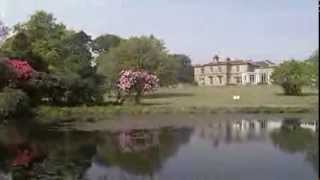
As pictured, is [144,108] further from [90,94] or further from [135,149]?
[135,149]

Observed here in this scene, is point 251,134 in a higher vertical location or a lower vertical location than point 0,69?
lower

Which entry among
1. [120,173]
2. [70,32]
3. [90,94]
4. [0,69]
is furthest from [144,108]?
[120,173]

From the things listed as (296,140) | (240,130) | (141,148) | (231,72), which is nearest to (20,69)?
(240,130)

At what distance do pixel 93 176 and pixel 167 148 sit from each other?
5701 mm

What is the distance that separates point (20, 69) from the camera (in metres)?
38.3

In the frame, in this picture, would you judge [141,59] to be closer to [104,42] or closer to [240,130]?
[240,130]

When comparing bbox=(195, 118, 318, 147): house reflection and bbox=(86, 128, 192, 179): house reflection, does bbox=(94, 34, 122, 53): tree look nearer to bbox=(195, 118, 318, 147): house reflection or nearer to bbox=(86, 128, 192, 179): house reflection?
bbox=(195, 118, 318, 147): house reflection

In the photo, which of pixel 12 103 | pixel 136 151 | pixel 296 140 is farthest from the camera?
pixel 12 103

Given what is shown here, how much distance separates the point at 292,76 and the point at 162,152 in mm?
45036

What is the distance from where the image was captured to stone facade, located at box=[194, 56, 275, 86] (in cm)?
12294

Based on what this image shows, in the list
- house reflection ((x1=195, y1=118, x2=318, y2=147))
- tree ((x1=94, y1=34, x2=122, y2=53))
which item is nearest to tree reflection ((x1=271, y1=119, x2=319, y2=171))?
house reflection ((x1=195, y1=118, x2=318, y2=147))

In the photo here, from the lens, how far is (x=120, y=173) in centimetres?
1426

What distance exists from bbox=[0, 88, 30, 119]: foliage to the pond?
4752 mm

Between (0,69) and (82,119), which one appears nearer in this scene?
A: (82,119)
